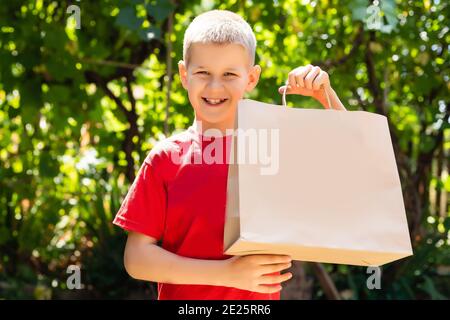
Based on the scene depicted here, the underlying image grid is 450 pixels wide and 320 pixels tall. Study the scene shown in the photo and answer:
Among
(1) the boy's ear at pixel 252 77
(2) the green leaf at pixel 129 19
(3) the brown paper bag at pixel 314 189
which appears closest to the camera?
(3) the brown paper bag at pixel 314 189

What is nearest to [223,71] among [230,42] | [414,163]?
[230,42]

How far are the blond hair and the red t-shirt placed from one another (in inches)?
9.1

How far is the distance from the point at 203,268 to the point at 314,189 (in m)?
0.29

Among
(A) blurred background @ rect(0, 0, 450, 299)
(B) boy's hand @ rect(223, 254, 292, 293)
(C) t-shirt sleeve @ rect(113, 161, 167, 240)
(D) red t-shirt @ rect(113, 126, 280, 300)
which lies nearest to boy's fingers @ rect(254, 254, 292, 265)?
(B) boy's hand @ rect(223, 254, 292, 293)

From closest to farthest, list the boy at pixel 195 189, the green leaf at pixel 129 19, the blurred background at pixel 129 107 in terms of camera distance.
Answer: the boy at pixel 195 189 < the green leaf at pixel 129 19 < the blurred background at pixel 129 107

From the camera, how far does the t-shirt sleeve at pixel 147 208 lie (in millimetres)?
1642

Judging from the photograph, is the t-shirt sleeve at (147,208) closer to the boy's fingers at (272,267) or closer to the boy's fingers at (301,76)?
the boy's fingers at (272,267)

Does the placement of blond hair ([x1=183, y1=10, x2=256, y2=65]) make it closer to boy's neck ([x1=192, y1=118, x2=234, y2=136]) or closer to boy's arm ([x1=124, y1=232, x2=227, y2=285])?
boy's neck ([x1=192, y1=118, x2=234, y2=136])

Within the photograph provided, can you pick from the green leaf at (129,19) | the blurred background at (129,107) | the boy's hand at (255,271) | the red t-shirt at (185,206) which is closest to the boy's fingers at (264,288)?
the boy's hand at (255,271)

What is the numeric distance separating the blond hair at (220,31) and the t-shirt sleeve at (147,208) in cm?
29

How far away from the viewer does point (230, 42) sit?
5.39 ft

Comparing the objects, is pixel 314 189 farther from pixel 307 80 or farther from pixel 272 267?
pixel 307 80

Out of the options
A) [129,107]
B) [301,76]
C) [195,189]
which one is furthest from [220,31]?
[129,107]
